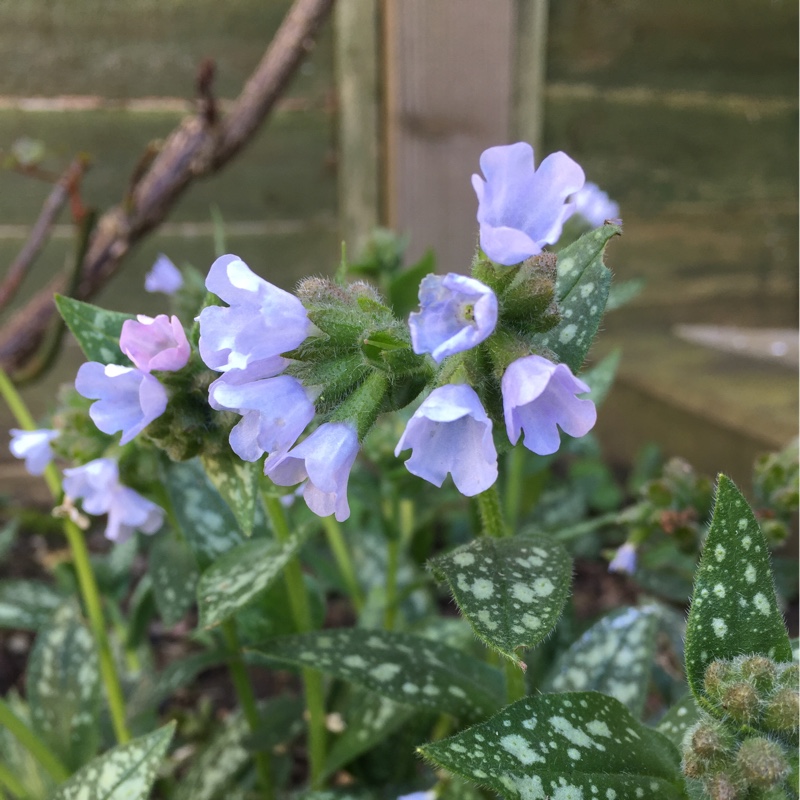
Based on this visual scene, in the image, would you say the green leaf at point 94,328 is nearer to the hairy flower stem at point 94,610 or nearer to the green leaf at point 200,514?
the green leaf at point 200,514

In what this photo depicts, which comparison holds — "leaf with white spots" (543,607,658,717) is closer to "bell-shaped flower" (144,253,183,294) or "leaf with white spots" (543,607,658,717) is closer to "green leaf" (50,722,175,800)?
"green leaf" (50,722,175,800)

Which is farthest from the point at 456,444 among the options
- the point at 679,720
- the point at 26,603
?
the point at 26,603

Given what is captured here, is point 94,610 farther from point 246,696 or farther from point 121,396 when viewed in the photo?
point 121,396

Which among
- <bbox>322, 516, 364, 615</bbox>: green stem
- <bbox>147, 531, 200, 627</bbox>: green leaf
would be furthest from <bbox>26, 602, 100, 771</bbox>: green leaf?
<bbox>322, 516, 364, 615</bbox>: green stem

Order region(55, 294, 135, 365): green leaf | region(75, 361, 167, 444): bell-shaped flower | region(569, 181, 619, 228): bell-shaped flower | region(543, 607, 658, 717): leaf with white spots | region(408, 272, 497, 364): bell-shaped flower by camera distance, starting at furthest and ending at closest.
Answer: region(569, 181, 619, 228): bell-shaped flower < region(543, 607, 658, 717): leaf with white spots < region(55, 294, 135, 365): green leaf < region(75, 361, 167, 444): bell-shaped flower < region(408, 272, 497, 364): bell-shaped flower

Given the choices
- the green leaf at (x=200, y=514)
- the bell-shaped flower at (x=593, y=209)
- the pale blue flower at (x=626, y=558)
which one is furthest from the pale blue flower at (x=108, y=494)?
the bell-shaped flower at (x=593, y=209)

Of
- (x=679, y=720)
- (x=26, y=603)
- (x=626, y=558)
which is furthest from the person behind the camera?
(x=26, y=603)
